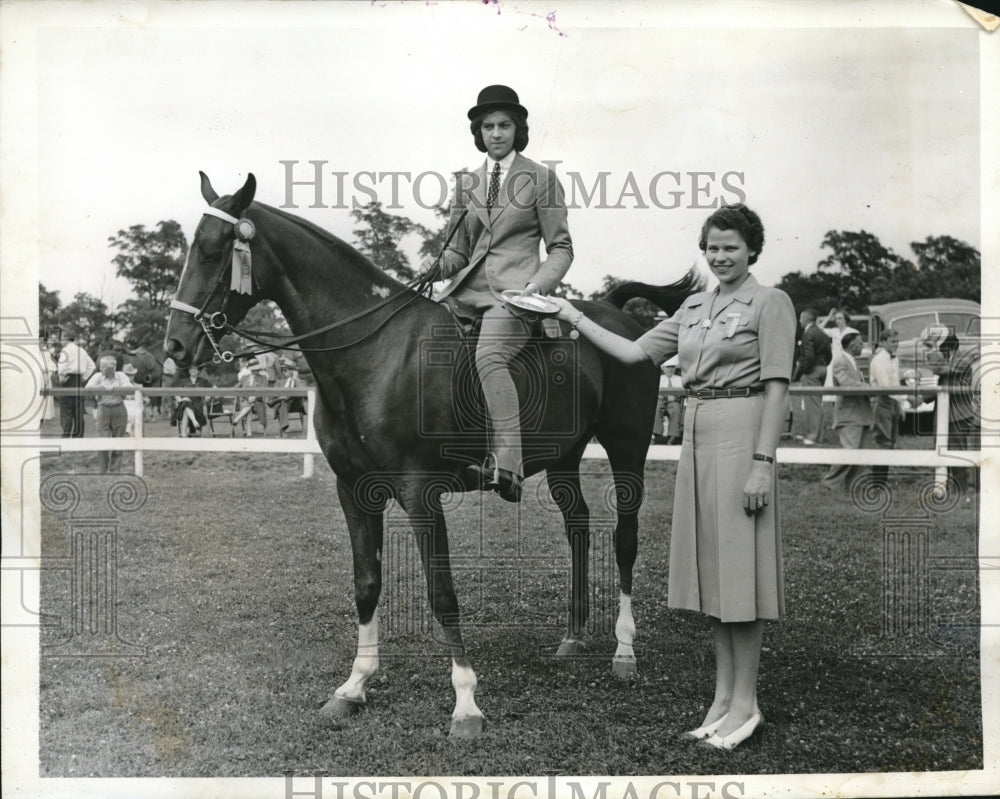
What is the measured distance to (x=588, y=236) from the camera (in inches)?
239

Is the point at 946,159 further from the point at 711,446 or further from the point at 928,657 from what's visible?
the point at 928,657

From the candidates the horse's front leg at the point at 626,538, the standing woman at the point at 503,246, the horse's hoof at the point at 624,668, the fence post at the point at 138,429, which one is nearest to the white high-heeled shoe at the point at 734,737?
the horse's hoof at the point at 624,668

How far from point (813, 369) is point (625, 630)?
6.32 metres

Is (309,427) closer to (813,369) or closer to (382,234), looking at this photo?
(382,234)

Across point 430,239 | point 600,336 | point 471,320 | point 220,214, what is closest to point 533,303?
point 600,336

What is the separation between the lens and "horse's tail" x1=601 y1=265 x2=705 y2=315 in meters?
6.30

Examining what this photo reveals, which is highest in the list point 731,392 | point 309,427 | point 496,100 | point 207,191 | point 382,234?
point 496,100

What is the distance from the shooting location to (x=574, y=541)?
230 inches

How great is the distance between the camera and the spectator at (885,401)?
30.9 ft

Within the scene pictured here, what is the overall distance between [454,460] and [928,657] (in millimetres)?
3205

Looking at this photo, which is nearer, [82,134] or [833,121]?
[82,134]

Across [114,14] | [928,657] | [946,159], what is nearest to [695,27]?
[946,159]

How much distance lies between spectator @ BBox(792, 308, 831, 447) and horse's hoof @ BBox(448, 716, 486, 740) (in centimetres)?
705

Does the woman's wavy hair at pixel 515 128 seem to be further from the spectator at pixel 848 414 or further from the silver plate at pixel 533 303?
the spectator at pixel 848 414
